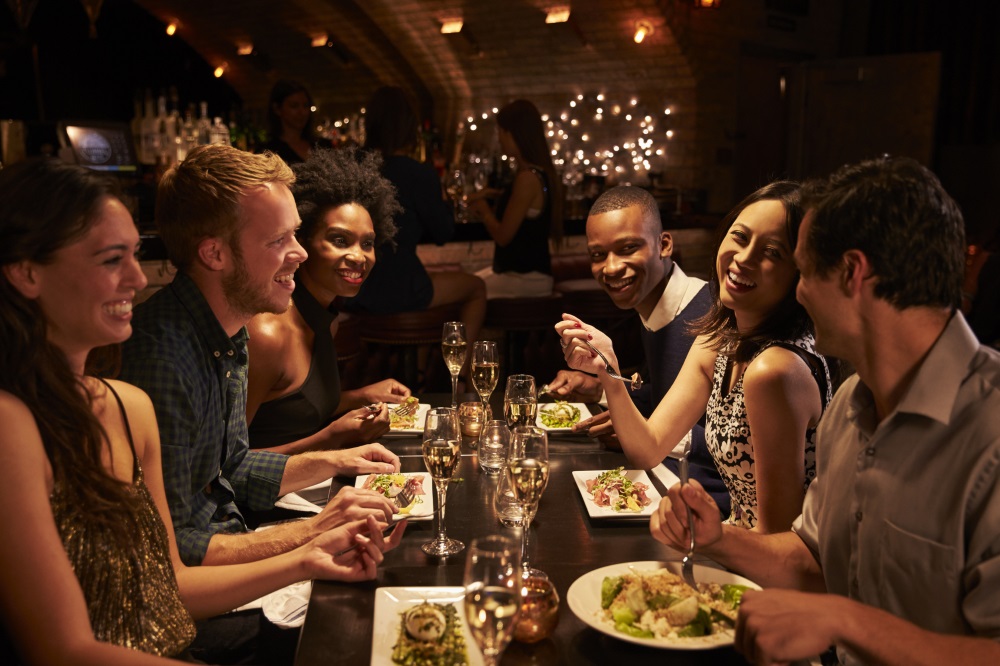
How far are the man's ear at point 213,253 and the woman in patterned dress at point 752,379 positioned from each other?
907mm

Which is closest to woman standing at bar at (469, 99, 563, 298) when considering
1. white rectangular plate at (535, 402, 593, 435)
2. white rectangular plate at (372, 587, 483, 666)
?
white rectangular plate at (535, 402, 593, 435)

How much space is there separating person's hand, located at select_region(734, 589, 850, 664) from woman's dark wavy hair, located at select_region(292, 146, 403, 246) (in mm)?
2067

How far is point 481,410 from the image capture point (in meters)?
2.61

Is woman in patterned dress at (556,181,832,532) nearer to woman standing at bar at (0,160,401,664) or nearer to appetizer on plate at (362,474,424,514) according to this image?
appetizer on plate at (362,474,424,514)

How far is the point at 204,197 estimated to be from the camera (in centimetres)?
212

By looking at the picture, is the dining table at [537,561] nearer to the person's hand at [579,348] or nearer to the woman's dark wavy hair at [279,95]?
the person's hand at [579,348]

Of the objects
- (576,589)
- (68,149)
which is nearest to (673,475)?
(576,589)

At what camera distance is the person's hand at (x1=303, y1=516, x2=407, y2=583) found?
1.68 meters

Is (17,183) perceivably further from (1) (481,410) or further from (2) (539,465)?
(1) (481,410)

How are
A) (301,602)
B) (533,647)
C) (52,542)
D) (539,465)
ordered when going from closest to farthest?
1. (52,542)
2. (533,647)
3. (539,465)
4. (301,602)

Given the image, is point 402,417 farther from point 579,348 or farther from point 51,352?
point 51,352

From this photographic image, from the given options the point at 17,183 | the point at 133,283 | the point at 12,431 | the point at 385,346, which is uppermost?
the point at 17,183

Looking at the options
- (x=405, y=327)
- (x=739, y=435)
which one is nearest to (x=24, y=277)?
(x=739, y=435)

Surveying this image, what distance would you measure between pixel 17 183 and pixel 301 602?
986 millimetres
